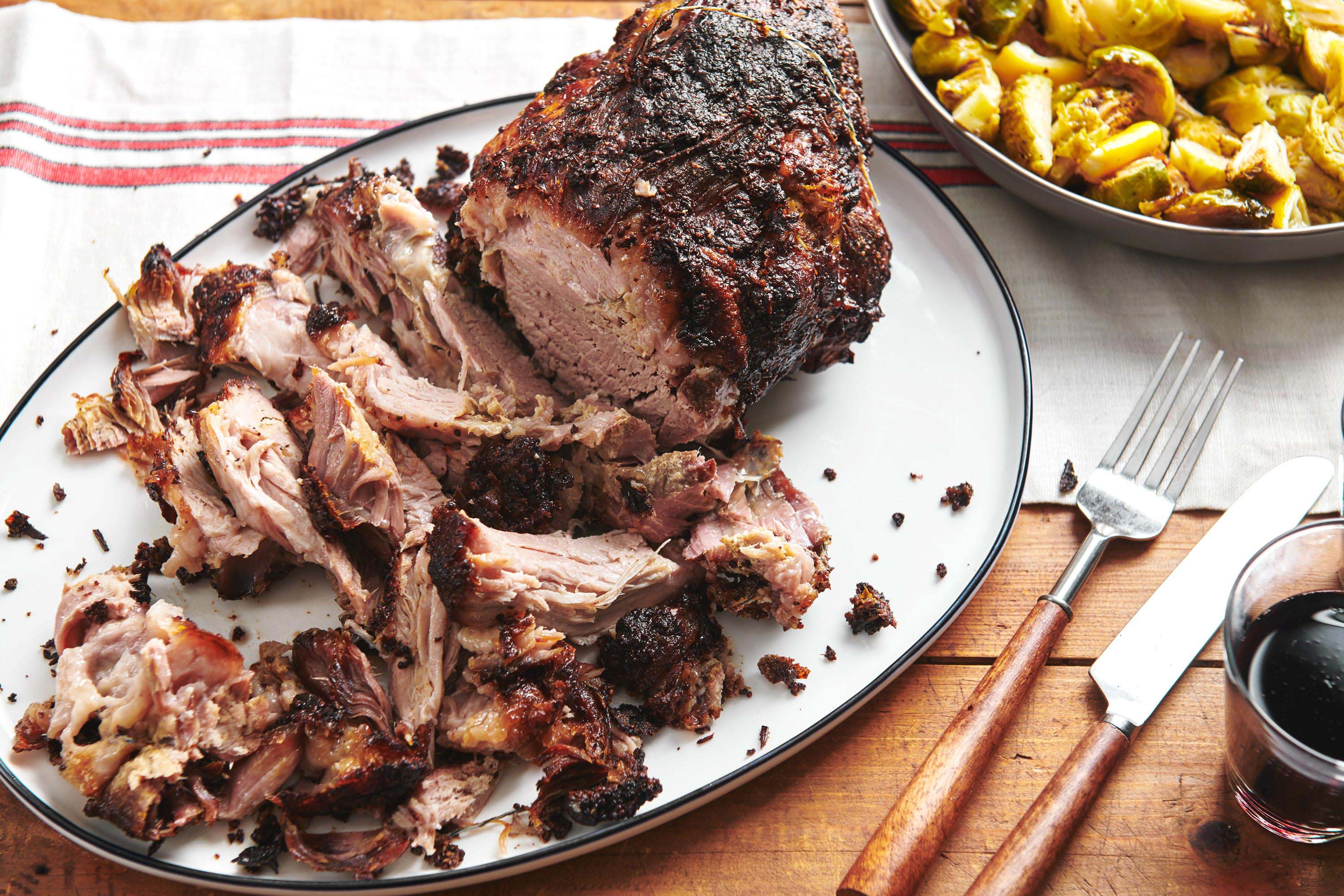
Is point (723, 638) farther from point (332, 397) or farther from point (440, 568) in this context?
point (332, 397)

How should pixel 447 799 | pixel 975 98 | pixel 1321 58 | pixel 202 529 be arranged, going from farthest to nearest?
pixel 1321 58, pixel 975 98, pixel 202 529, pixel 447 799

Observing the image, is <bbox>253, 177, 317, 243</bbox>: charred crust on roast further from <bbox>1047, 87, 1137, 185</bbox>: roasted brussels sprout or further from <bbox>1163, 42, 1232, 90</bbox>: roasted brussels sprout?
<bbox>1163, 42, 1232, 90</bbox>: roasted brussels sprout

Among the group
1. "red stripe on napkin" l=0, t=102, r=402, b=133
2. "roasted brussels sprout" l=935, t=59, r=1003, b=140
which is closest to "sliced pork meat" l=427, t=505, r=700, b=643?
"roasted brussels sprout" l=935, t=59, r=1003, b=140

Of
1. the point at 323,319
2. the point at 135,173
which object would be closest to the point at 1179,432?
the point at 323,319

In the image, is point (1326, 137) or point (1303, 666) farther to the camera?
point (1326, 137)

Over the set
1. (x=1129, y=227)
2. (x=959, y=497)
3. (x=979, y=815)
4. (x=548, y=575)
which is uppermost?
(x=1129, y=227)

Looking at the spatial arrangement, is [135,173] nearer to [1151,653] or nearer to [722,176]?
[722,176]

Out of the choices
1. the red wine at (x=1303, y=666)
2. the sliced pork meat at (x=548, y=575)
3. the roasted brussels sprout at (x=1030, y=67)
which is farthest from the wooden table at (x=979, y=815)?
the roasted brussels sprout at (x=1030, y=67)
